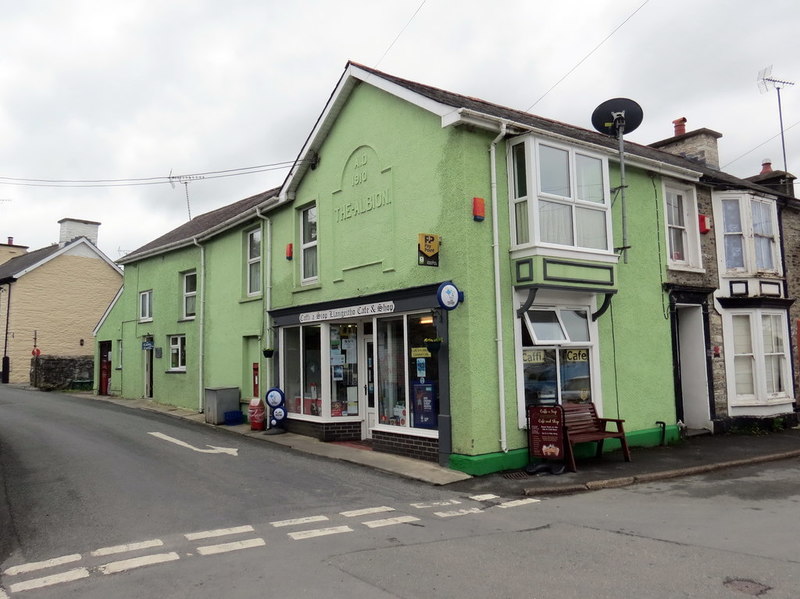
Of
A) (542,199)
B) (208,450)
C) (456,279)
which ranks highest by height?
(542,199)

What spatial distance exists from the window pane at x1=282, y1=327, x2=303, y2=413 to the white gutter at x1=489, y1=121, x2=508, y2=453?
6.08m

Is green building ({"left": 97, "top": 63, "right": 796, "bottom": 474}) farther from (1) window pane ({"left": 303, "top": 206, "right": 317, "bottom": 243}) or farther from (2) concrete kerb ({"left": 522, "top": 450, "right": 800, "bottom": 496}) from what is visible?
(2) concrete kerb ({"left": 522, "top": 450, "right": 800, "bottom": 496})

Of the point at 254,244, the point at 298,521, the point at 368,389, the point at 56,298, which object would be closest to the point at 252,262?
the point at 254,244

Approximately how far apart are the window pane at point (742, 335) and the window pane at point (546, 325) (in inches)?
237

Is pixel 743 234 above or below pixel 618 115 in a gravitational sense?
below

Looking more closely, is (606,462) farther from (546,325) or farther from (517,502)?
(517,502)

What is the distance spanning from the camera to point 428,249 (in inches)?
412

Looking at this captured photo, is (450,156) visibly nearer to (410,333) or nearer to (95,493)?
(410,333)

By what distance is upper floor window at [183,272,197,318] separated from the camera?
→ 19.6m

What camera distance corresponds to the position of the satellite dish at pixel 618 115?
37.3 ft

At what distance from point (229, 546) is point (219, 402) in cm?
1023

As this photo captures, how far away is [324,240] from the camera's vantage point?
13.9 m

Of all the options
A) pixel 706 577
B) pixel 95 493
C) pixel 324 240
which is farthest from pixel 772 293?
pixel 95 493

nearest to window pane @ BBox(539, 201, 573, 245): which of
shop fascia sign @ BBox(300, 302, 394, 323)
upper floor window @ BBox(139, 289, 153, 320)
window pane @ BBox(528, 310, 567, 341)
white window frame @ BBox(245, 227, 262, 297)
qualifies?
window pane @ BBox(528, 310, 567, 341)
